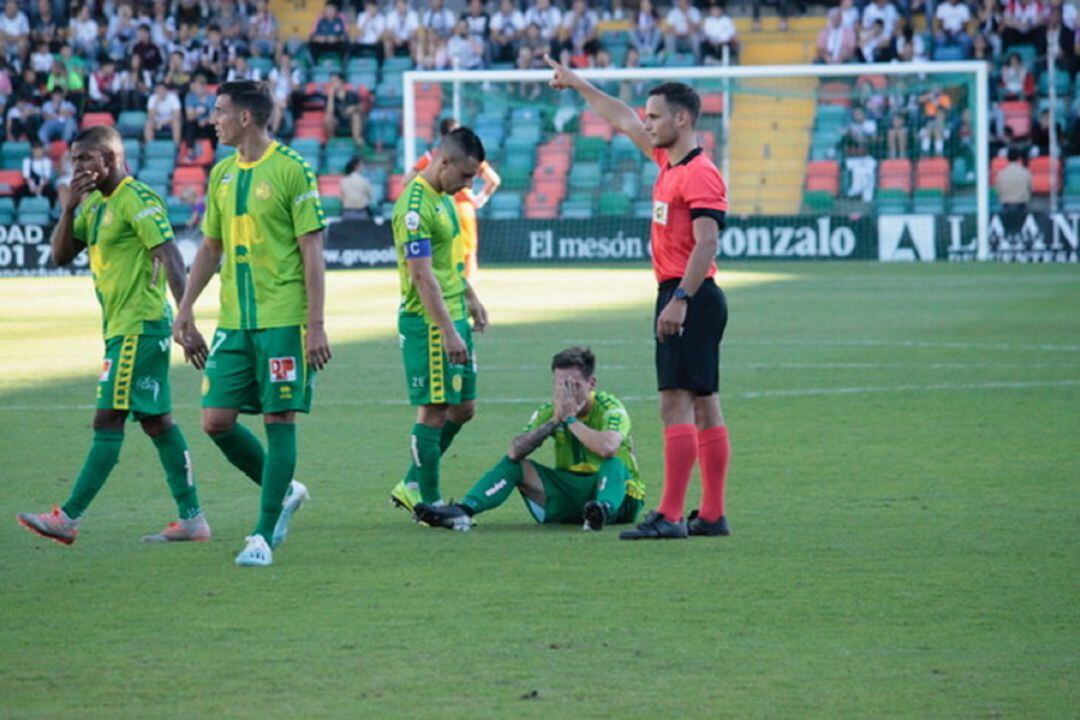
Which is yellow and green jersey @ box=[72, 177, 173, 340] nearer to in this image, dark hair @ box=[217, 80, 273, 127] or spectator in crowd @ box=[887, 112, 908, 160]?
dark hair @ box=[217, 80, 273, 127]

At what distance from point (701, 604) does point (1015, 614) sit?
104cm

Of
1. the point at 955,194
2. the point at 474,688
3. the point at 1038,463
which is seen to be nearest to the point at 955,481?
the point at 1038,463

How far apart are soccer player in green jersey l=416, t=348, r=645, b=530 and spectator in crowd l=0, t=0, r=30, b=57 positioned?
30318mm

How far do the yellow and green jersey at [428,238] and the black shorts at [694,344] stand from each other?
3.42 ft

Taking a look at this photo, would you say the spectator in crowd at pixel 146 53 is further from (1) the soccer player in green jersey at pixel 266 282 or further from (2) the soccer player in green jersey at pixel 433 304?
(1) the soccer player in green jersey at pixel 266 282

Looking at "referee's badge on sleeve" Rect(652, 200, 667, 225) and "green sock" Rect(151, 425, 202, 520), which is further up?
"referee's badge on sleeve" Rect(652, 200, 667, 225)

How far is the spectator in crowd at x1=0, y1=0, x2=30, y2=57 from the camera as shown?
3669cm

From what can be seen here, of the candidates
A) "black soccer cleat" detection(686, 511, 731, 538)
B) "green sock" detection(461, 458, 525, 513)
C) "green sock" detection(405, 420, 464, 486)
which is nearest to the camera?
"black soccer cleat" detection(686, 511, 731, 538)

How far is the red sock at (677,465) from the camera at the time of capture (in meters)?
8.00

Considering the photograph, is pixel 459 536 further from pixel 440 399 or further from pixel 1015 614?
pixel 1015 614

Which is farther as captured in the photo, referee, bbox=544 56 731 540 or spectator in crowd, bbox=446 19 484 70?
spectator in crowd, bbox=446 19 484 70

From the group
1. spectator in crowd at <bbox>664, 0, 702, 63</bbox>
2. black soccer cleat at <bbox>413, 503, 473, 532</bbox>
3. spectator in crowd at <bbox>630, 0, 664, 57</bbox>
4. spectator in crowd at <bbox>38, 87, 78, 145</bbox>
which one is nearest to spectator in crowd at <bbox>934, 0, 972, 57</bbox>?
spectator in crowd at <bbox>664, 0, 702, 63</bbox>

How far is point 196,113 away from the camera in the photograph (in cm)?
3459

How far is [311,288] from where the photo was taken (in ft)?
24.2
